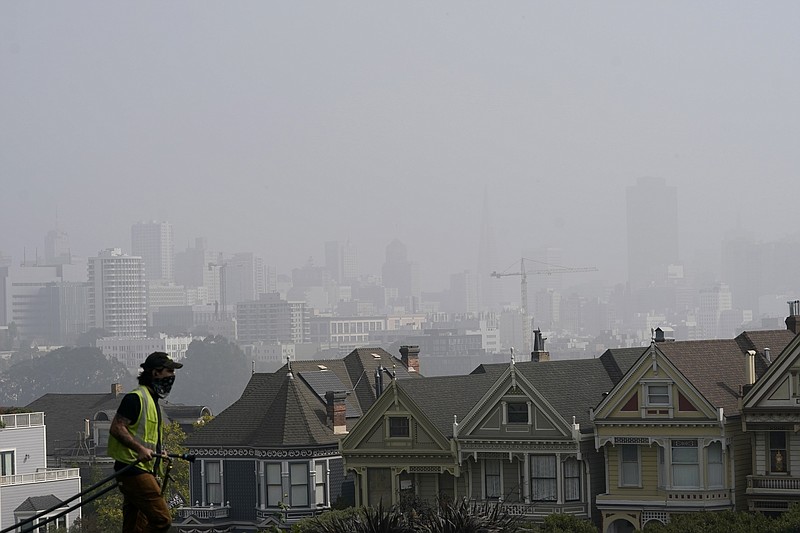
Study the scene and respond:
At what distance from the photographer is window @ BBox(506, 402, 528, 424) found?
53.0m

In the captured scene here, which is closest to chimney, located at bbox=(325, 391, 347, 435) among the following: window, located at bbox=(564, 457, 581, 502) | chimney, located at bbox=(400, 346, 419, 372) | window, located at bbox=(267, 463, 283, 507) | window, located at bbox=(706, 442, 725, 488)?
window, located at bbox=(267, 463, 283, 507)

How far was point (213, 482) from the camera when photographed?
202 ft

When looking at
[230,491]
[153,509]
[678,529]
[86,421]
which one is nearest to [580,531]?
[678,529]

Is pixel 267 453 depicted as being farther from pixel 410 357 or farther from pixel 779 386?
pixel 779 386

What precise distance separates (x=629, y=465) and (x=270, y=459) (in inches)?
567

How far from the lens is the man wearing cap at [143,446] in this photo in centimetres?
1642

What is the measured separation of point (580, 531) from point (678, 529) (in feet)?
11.5

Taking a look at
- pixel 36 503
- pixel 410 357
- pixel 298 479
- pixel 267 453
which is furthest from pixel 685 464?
pixel 36 503

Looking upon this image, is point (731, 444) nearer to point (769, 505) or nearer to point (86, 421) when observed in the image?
point (769, 505)

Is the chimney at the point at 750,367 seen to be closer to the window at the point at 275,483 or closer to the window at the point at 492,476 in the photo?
the window at the point at 492,476

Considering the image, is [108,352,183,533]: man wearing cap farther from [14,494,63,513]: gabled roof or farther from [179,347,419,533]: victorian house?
[14,494,63,513]: gabled roof

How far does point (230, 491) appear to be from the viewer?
6122 centimetres

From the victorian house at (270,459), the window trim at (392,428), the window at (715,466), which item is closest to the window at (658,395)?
the window at (715,466)

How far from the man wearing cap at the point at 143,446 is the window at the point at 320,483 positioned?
4355 centimetres
